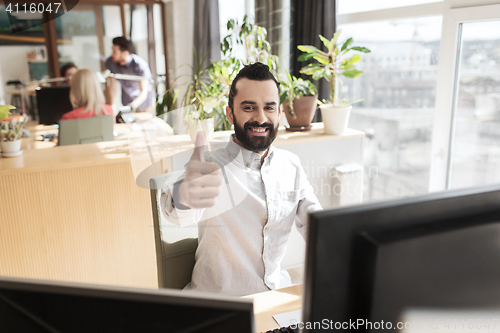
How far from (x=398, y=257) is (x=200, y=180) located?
0.60 metres

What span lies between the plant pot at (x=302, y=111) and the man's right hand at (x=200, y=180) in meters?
1.27

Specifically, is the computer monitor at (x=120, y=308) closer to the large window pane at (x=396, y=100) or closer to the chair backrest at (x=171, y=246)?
the chair backrest at (x=171, y=246)

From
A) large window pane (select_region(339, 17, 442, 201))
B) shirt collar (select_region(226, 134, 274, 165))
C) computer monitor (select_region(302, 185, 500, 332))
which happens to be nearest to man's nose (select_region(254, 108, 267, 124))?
shirt collar (select_region(226, 134, 274, 165))

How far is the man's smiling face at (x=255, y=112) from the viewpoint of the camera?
130 cm

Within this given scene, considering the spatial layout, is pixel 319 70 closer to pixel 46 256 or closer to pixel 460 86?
pixel 460 86

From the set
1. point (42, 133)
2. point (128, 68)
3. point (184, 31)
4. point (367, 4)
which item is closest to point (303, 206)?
point (367, 4)

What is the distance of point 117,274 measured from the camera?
2100 mm

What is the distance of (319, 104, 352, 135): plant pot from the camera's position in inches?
86.2

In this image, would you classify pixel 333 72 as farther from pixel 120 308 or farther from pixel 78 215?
pixel 120 308

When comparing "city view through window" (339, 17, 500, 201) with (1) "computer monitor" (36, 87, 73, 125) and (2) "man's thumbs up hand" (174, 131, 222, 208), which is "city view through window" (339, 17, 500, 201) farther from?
(1) "computer monitor" (36, 87, 73, 125)

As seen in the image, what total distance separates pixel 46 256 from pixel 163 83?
389 centimetres

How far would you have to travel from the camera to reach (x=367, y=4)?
2678 mm

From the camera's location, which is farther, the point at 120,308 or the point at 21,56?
the point at 21,56

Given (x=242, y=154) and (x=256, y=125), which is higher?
(x=256, y=125)
